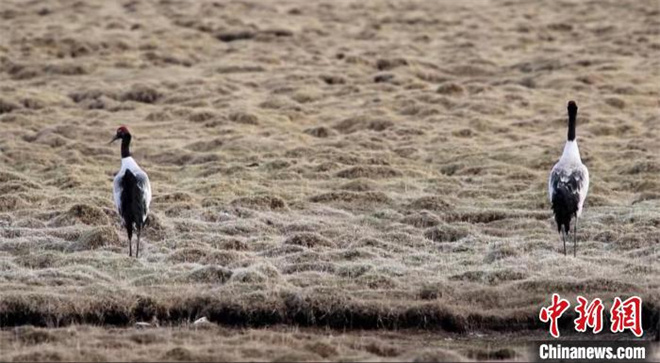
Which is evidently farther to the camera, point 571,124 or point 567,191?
point 571,124

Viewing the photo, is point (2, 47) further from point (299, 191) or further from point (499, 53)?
point (299, 191)

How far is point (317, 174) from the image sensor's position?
101 ft

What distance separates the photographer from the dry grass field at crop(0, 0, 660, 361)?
57.6 ft

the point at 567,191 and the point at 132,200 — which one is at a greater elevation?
the point at 567,191

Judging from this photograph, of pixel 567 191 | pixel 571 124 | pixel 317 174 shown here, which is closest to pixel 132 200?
pixel 567 191

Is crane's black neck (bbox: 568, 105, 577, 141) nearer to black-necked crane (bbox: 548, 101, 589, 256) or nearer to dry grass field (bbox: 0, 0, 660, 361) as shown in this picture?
black-necked crane (bbox: 548, 101, 589, 256)

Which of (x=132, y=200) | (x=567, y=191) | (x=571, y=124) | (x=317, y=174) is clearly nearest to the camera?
(x=567, y=191)

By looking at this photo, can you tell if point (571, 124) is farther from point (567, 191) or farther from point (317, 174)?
point (317, 174)

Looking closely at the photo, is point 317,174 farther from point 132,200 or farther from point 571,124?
point 132,200

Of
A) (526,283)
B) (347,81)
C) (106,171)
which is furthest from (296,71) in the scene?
(526,283)

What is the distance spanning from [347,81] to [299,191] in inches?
720

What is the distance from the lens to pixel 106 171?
31.5 m

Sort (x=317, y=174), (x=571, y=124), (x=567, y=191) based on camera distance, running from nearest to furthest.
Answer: (x=567, y=191)
(x=571, y=124)
(x=317, y=174)

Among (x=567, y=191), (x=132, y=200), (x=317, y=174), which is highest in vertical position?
(x=317, y=174)
